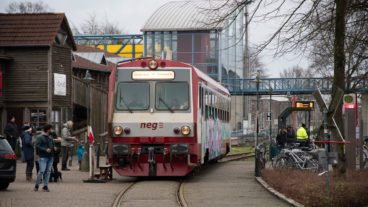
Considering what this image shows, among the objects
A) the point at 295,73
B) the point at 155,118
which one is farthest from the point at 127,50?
the point at 155,118

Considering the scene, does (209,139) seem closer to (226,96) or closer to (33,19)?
(226,96)

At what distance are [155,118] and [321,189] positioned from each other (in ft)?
21.6

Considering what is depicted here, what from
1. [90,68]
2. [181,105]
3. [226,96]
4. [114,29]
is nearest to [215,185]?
[181,105]

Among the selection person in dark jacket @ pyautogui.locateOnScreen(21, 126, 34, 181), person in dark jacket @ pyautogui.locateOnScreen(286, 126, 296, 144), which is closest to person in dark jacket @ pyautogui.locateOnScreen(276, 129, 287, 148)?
person in dark jacket @ pyautogui.locateOnScreen(286, 126, 296, 144)

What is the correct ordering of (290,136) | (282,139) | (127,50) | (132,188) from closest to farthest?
(132,188)
(282,139)
(290,136)
(127,50)

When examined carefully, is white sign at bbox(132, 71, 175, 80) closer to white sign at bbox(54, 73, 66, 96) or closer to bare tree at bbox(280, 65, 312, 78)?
white sign at bbox(54, 73, 66, 96)

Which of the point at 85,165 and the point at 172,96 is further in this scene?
the point at 85,165

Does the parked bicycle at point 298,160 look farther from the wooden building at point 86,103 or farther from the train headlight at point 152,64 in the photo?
the wooden building at point 86,103

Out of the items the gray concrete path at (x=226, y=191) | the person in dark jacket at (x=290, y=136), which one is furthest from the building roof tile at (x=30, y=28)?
the gray concrete path at (x=226, y=191)

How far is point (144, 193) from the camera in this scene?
57.8ft

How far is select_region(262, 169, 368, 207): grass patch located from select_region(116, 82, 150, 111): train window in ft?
13.9

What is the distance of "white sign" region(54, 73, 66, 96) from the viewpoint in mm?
37719

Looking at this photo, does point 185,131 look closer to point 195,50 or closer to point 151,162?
point 151,162

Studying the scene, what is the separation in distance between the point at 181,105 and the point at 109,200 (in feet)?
18.8
